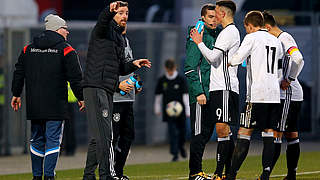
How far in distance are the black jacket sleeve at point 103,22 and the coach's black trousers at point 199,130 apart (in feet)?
5.38

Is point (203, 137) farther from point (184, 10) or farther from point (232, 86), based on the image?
point (184, 10)

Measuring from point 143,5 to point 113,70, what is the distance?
15740mm

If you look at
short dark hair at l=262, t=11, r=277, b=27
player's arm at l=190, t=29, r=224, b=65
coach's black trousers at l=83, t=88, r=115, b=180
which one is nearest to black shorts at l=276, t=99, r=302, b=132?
short dark hair at l=262, t=11, r=277, b=27

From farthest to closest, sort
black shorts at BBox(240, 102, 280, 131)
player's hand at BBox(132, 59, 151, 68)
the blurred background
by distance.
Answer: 1. the blurred background
2. black shorts at BBox(240, 102, 280, 131)
3. player's hand at BBox(132, 59, 151, 68)

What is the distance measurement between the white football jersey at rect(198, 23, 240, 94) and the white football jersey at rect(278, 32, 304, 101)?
2.49 ft

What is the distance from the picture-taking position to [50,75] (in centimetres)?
1114

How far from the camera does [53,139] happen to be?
1107 centimetres

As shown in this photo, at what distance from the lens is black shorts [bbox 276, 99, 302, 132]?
38.3ft

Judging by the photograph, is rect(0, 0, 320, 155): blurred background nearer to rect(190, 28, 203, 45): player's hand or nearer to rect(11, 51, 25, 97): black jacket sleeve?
rect(11, 51, 25, 97): black jacket sleeve

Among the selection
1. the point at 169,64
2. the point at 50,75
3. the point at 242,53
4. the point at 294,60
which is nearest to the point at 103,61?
the point at 50,75

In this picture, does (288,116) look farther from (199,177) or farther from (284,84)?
(199,177)

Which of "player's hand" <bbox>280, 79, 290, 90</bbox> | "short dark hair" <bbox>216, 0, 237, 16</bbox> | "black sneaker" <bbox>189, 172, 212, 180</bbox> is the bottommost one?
"black sneaker" <bbox>189, 172, 212, 180</bbox>

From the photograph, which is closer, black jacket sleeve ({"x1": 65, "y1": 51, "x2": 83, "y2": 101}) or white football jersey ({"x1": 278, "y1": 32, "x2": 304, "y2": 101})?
black jacket sleeve ({"x1": 65, "y1": 51, "x2": 83, "y2": 101})

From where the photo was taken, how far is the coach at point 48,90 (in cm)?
1110
